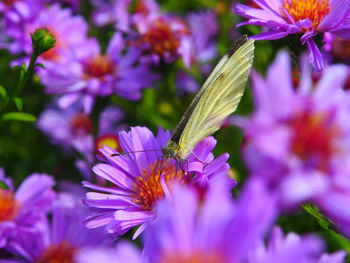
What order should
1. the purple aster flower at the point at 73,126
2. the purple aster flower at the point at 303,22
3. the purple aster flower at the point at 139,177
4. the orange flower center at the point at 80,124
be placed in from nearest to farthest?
1. the purple aster flower at the point at 139,177
2. the purple aster flower at the point at 303,22
3. the purple aster flower at the point at 73,126
4. the orange flower center at the point at 80,124

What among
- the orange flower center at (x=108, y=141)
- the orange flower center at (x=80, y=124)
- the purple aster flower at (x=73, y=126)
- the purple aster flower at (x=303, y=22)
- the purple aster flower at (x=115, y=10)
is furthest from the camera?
the purple aster flower at (x=115, y=10)

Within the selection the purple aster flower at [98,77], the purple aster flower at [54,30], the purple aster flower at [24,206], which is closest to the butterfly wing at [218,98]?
Answer: the purple aster flower at [24,206]

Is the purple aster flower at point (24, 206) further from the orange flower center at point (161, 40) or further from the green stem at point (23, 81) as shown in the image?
the orange flower center at point (161, 40)

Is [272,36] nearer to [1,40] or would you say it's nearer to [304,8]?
[304,8]

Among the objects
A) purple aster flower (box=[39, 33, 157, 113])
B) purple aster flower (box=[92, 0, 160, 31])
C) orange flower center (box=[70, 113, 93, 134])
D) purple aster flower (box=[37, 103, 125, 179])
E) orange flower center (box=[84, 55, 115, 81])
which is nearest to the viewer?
purple aster flower (box=[39, 33, 157, 113])

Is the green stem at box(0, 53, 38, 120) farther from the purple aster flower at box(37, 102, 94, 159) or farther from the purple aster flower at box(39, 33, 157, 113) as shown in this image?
the purple aster flower at box(37, 102, 94, 159)

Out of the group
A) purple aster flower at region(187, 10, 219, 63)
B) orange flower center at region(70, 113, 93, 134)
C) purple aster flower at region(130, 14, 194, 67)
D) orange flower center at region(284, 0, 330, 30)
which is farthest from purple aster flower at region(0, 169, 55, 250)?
purple aster flower at region(187, 10, 219, 63)

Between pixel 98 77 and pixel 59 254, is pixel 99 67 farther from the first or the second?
pixel 59 254
